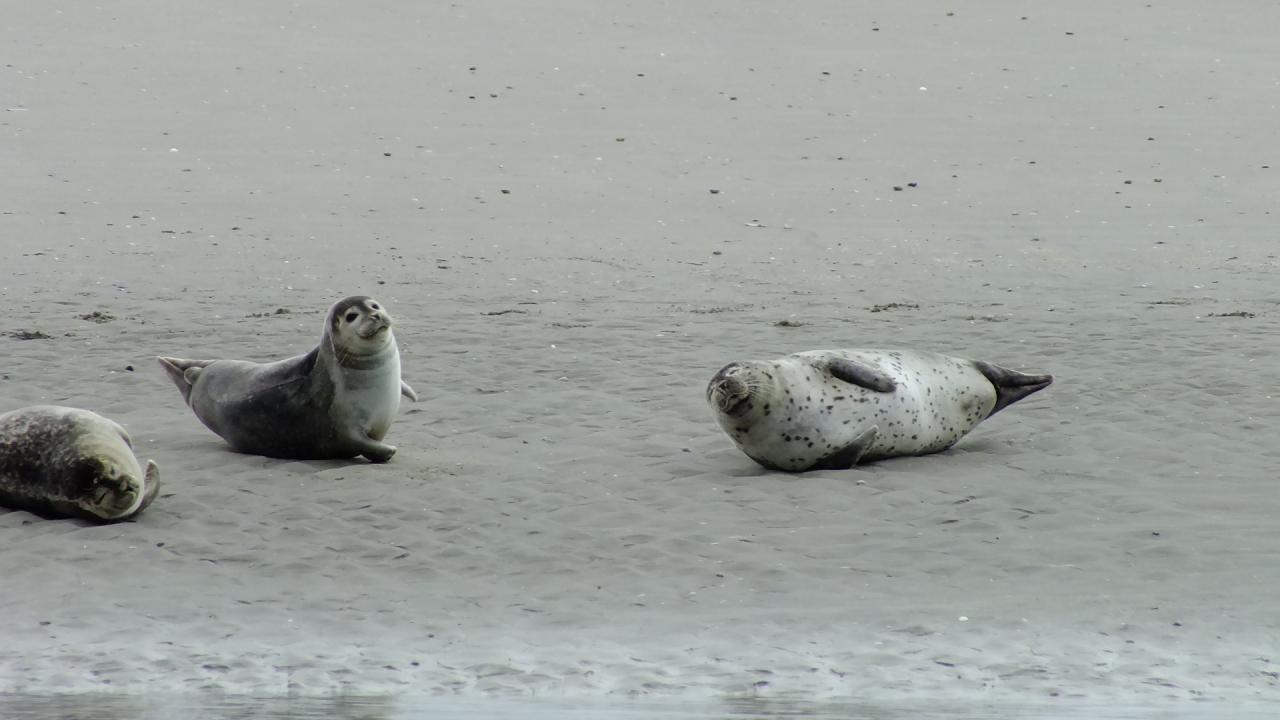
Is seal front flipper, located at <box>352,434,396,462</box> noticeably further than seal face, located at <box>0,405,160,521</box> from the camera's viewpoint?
Yes

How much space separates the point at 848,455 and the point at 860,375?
316 millimetres

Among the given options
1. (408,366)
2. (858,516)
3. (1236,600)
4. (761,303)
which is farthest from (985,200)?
(1236,600)

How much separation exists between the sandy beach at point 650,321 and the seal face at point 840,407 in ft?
0.48

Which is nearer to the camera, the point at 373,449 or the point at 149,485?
the point at 149,485

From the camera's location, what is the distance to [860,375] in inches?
266

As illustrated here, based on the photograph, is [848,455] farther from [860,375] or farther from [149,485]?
[149,485]

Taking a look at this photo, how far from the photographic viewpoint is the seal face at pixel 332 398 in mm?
6574

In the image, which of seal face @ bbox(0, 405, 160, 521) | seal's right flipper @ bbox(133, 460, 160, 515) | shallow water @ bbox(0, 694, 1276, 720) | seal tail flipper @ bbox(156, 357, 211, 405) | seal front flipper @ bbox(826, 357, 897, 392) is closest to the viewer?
shallow water @ bbox(0, 694, 1276, 720)

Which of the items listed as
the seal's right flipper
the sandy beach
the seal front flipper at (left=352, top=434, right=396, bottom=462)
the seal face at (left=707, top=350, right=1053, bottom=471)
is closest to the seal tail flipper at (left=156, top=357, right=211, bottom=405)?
the sandy beach

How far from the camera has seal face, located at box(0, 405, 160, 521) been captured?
18.9 feet

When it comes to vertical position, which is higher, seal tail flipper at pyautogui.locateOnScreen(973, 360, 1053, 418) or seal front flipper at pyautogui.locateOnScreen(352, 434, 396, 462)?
seal tail flipper at pyautogui.locateOnScreen(973, 360, 1053, 418)

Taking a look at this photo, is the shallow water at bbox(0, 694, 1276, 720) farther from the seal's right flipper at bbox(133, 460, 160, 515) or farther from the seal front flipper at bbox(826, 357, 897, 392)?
the seal front flipper at bbox(826, 357, 897, 392)

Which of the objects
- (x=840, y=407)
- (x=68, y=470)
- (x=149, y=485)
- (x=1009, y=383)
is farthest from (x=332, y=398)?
(x=1009, y=383)

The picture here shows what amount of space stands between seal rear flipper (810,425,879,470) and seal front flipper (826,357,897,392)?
19 cm
